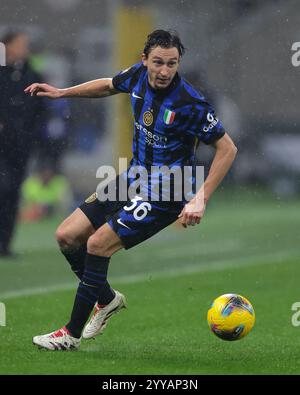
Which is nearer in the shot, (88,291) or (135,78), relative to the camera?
(88,291)

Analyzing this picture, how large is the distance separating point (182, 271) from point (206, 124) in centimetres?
477

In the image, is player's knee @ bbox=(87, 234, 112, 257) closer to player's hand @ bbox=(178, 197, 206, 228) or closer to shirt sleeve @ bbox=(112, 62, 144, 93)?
player's hand @ bbox=(178, 197, 206, 228)

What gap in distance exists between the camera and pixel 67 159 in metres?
18.5

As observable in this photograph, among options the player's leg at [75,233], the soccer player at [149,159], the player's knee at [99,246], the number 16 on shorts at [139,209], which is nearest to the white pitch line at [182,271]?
the player's leg at [75,233]

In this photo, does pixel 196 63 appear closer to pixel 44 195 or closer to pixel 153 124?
pixel 44 195

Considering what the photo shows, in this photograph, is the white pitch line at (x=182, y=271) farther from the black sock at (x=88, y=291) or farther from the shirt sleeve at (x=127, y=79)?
the shirt sleeve at (x=127, y=79)

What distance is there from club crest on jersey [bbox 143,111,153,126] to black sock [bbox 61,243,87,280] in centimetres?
97

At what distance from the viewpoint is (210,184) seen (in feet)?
23.3

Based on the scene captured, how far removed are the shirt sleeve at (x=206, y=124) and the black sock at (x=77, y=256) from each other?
3.85ft

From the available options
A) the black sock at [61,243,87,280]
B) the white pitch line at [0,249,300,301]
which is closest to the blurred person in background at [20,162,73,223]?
the white pitch line at [0,249,300,301]

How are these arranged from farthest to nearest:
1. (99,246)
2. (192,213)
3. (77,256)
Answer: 1. (77,256)
2. (99,246)
3. (192,213)

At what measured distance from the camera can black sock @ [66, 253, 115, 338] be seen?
723 centimetres

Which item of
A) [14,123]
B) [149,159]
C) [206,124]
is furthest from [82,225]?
[14,123]

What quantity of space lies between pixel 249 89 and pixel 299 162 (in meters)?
2.90
